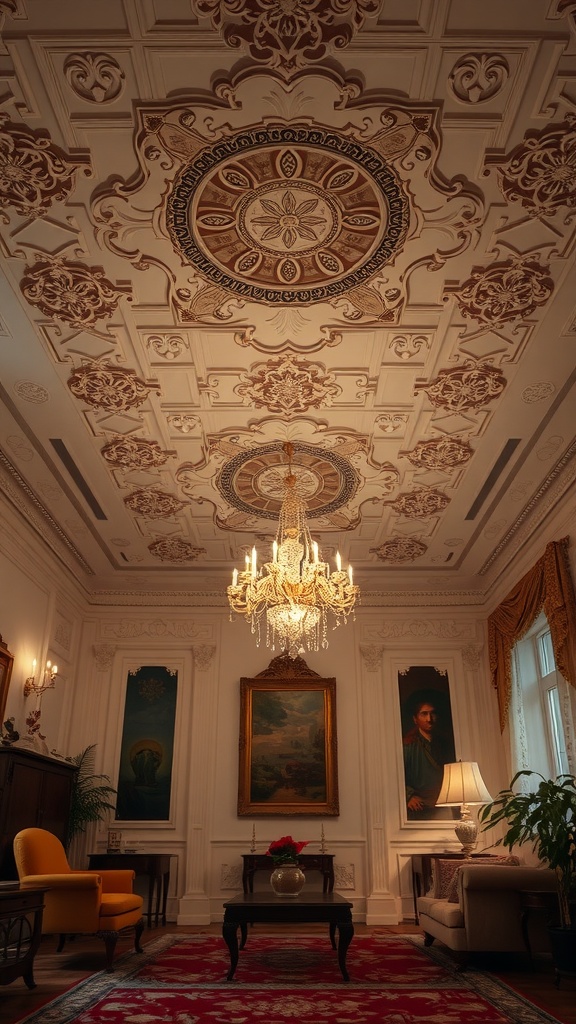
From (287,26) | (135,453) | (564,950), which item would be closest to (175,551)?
(135,453)

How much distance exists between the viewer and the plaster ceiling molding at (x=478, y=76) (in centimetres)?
335

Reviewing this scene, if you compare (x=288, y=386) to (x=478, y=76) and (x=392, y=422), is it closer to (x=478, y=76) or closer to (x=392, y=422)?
(x=392, y=422)

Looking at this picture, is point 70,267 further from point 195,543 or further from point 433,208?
point 195,543

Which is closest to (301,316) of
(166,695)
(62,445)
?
(62,445)

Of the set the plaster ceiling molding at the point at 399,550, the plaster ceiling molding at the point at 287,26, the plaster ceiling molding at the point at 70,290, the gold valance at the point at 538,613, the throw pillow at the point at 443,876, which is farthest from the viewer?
the plaster ceiling molding at the point at 399,550

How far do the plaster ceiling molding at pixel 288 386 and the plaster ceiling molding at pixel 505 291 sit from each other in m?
1.18

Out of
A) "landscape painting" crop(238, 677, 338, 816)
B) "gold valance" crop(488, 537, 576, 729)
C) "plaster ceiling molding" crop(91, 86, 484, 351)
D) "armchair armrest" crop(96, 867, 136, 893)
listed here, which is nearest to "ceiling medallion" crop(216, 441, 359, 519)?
"plaster ceiling molding" crop(91, 86, 484, 351)

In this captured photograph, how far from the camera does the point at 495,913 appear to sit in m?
5.21

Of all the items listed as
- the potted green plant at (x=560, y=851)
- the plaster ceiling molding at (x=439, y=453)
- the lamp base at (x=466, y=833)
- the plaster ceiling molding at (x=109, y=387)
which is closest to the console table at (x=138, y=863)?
the lamp base at (x=466, y=833)

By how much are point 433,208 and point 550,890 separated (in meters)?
4.71

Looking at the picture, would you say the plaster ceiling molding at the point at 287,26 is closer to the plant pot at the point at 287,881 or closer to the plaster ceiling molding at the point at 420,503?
the plaster ceiling molding at the point at 420,503

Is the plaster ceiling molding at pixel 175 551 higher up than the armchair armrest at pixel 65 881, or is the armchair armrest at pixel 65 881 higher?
the plaster ceiling molding at pixel 175 551

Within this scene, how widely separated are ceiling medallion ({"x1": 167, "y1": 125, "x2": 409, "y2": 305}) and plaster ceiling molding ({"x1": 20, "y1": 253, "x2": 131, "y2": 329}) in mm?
618

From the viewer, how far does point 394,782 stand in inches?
358
